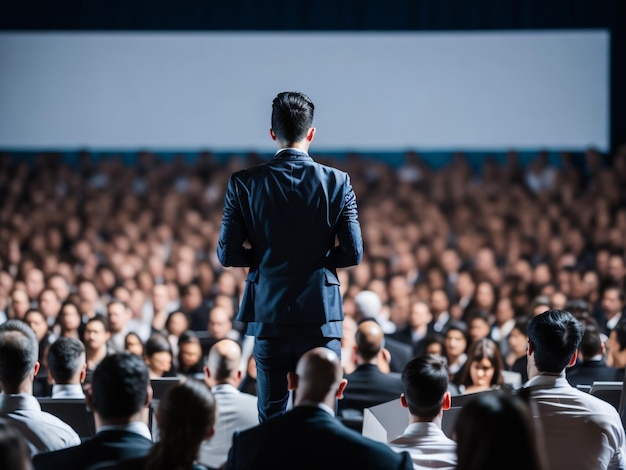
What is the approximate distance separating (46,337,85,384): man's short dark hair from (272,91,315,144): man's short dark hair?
1544 millimetres

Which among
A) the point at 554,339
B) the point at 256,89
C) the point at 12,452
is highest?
the point at 256,89

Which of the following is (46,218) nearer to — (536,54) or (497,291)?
(497,291)

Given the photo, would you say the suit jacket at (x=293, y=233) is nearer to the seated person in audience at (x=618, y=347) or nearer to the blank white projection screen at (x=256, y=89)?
the seated person in audience at (x=618, y=347)

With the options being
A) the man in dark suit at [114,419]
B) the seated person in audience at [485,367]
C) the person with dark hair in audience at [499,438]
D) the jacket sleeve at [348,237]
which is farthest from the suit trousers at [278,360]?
the seated person in audience at [485,367]

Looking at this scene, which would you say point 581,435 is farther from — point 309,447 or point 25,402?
point 25,402

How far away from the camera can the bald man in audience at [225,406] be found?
12.9 feet

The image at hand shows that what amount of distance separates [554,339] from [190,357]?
254 cm

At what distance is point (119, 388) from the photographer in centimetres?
276

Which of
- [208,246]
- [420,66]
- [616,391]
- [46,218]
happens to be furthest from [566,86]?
[616,391]

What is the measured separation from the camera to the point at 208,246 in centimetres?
980

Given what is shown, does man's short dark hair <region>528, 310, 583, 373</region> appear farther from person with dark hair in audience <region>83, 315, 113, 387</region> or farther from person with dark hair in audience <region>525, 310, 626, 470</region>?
person with dark hair in audience <region>83, 315, 113, 387</region>

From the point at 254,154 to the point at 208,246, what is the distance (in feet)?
6.23

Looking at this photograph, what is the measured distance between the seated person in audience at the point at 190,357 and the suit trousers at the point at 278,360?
2.13 meters

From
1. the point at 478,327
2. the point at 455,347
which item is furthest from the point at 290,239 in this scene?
the point at 478,327
